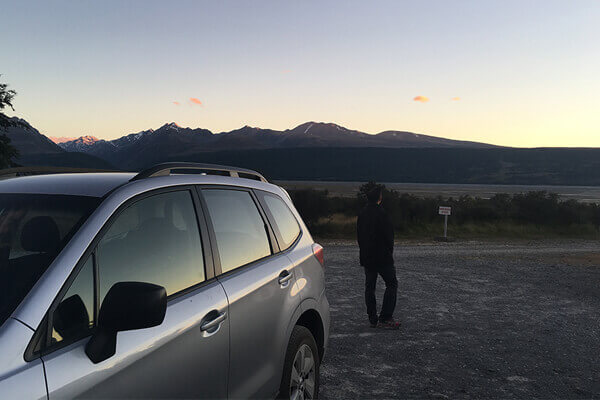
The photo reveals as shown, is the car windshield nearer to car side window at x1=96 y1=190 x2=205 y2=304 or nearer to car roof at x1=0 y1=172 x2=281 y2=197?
car roof at x1=0 y1=172 x2=281 y2=197

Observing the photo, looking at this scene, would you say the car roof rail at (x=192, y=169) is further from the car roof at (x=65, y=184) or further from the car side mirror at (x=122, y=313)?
the car side mirror at (x=122, y=313)

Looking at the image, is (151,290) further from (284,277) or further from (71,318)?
(284,277)

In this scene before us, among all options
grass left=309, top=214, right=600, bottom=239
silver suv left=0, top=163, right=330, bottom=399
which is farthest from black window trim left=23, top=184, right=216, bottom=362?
grass left=309, top=214, right=600, bottom=239

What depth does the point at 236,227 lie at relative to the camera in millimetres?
2809

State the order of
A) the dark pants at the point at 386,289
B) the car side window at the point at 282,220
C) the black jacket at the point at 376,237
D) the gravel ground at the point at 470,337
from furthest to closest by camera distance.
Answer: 1. the dark pants at the point at 386,289
2. the black jacket at the point at 376,237
3. the gravel ground at the point at 470,337
4. the car side window at the point at 282,220

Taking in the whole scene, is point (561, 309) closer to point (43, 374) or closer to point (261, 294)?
point (261, 294)

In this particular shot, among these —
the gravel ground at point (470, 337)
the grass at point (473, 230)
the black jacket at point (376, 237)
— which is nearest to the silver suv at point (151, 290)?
the gravel ground at point (470, 337)

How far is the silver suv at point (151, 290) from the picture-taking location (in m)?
1.52

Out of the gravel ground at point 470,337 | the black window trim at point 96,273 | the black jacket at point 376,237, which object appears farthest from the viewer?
the black jacket at point 376,237

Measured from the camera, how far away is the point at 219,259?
2506mm

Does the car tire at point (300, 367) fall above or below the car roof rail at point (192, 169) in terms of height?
below

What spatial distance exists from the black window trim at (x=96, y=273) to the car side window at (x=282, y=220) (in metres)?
0.89

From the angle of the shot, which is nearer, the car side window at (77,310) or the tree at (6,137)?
the car side window at (77,310)

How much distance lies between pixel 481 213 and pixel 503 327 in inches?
806
